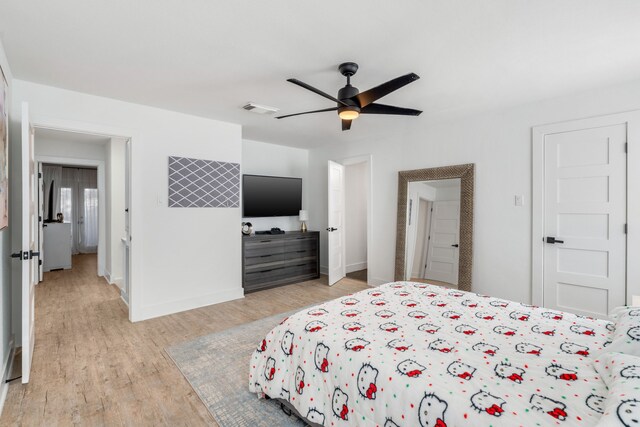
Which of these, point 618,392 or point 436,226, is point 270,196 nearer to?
point 436,226

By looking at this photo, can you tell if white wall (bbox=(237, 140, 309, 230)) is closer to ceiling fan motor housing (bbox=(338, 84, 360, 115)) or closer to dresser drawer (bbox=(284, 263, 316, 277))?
dresser drawer (bbox=(284, 263, 316, 277))

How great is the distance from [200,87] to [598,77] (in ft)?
11.7

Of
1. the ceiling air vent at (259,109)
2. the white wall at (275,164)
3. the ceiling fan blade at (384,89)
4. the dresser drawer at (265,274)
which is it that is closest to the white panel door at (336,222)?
the dresser drawer at (265,274)

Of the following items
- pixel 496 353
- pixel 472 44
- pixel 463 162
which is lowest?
pixel 496 353

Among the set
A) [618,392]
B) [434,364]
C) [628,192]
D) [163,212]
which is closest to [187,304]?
[163,212]

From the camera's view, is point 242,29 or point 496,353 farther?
point 242,29

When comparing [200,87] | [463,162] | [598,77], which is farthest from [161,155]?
[598,77]

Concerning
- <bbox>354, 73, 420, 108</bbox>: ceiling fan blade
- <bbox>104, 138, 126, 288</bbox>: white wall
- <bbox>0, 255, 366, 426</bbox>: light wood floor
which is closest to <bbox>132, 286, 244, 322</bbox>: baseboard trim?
<bbox>0, 255, 366, 426</bbox>: light wood floor

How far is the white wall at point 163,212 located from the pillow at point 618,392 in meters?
3.79

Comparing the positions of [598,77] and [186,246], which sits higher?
[598,77]

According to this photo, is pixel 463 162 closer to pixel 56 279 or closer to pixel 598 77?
pixel 598 77

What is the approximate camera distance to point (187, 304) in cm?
381

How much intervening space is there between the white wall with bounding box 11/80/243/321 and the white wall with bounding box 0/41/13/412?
50 cm

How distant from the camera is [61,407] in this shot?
1.97 metres
